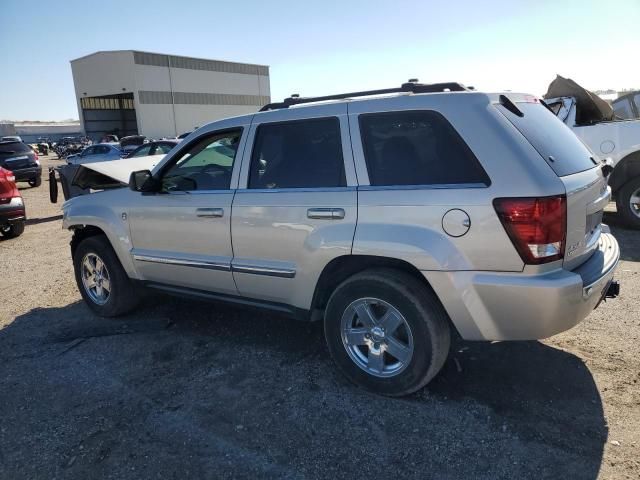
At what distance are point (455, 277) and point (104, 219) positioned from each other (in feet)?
10.8

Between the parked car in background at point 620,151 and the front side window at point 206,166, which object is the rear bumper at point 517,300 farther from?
the parked car in background at point 620,151

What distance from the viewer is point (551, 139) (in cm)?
298

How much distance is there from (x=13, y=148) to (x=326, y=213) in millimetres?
18191

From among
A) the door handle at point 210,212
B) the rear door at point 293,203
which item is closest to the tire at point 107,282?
the door handle at point 210,212

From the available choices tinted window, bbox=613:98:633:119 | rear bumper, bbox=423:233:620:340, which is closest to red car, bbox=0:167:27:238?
rear bumper, bbox=423:233:620:340

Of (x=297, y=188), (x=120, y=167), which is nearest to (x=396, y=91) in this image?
(x=297, y=188)

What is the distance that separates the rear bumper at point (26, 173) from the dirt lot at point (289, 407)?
48.9ft

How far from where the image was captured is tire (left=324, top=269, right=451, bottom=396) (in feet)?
9.66

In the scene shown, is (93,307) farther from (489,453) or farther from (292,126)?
(489,453)

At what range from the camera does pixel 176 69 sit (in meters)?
55.4

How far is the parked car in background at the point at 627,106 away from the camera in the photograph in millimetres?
8953

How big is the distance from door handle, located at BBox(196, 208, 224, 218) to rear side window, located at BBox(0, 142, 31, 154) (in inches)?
660

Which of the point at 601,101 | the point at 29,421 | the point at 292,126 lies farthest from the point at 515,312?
the point at 601,101

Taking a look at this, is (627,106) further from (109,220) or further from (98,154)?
(98,154)
